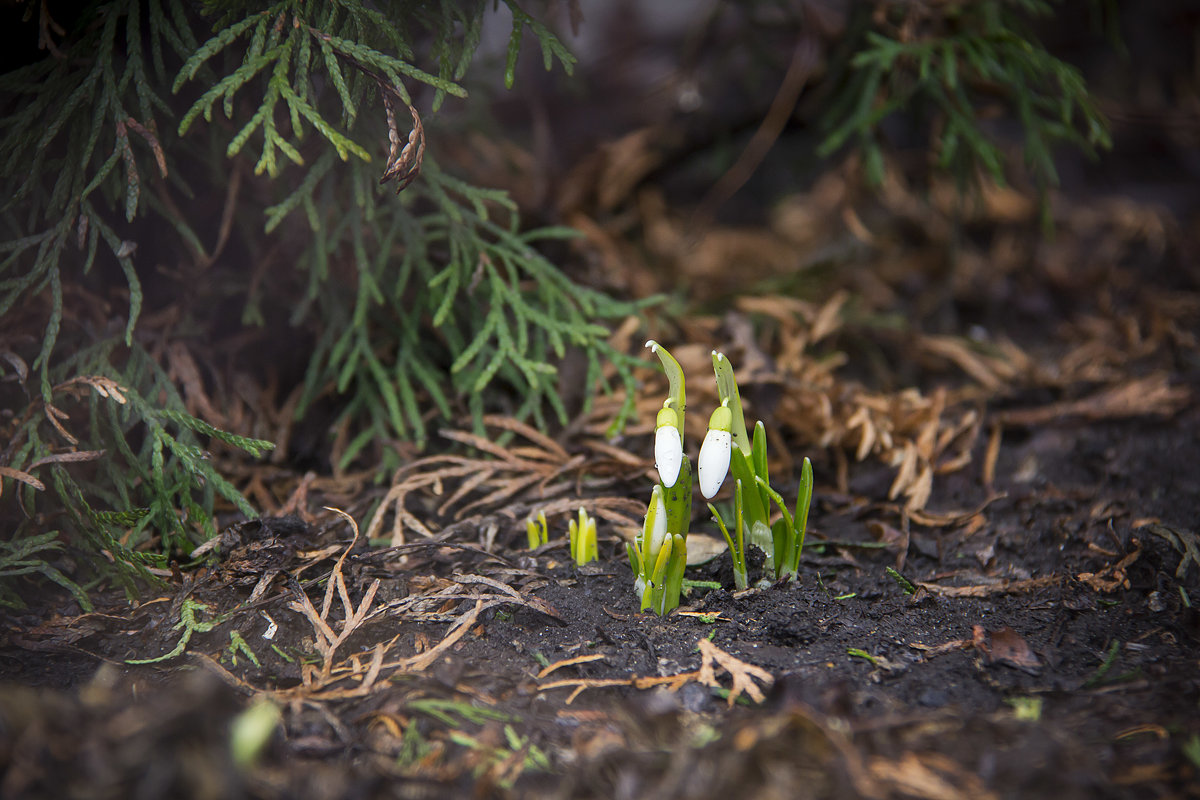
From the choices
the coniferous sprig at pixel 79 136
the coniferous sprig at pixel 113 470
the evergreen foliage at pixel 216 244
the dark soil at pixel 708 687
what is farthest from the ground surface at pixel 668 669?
the coniferous sprig at pixel 79 136

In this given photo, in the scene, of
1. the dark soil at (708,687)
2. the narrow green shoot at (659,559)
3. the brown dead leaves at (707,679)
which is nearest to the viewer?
the dark soil at (708,687)

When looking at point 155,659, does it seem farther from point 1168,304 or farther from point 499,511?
point 1168,304

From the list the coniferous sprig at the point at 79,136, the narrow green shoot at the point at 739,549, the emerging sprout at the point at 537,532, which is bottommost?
the emerging sprout at the point at 537,532

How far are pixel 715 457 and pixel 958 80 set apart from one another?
7.41 ft

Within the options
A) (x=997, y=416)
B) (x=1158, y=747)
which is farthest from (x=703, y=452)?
(x=997, y=416)

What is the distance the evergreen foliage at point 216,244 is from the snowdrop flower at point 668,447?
0.81 m

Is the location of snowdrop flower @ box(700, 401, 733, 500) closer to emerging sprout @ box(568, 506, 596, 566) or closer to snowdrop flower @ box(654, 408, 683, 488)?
snowdrop flower @ box(654, 408, 683, 488)

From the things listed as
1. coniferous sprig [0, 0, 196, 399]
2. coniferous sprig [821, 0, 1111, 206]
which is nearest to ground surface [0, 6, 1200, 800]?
coniferous sprig [821, 0, 1111, 206]

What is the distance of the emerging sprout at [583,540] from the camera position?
6.73 ft

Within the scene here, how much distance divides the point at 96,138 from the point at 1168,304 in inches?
154

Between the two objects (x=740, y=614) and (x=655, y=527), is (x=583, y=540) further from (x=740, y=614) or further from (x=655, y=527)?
(x=740, y=614)

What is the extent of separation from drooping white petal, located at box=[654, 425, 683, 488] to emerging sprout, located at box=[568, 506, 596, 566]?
394 millimetres

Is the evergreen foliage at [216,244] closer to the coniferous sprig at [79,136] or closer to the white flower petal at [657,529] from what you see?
the coniferous sprig at [79,136]

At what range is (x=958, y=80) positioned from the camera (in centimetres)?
308
